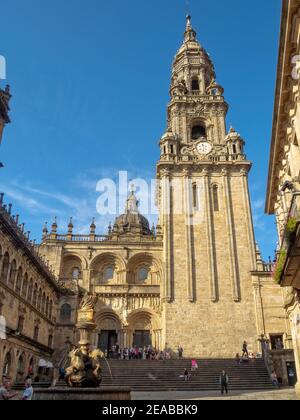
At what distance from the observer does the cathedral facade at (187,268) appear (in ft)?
115

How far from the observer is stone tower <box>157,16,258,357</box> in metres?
34.9

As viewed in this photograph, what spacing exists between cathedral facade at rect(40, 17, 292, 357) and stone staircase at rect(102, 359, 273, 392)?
533 centimetres

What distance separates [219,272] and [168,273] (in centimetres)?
498

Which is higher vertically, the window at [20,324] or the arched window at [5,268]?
the arched window at [5,268]

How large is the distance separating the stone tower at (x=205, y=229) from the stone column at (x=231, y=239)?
0.24 ft

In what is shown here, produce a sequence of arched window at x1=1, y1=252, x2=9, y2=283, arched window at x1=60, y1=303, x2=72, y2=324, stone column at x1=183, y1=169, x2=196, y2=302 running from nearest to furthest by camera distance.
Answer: arched window at x1=1, y1=252, x2=9, y2=283 → stone column at x1=183, y1=169, x2=196, y2=302 → arched window at x1=60, y1=303, x2=72, y2=324

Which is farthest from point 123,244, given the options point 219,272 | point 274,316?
point 274,316

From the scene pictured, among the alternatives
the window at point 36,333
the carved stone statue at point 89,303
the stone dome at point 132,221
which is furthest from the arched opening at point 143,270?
the carved stone statue at point 89,303

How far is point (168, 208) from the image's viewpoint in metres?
39.5

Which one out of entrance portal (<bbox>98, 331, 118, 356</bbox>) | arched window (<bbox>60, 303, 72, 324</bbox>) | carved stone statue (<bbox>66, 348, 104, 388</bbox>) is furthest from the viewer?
arched window (<bbox>60, 303, 72, 324</bbox>)

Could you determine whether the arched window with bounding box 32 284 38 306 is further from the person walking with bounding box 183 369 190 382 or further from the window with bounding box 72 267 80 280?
the person walking with bounding box 183 369 190 382

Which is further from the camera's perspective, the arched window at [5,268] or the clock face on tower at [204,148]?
the clock face on tower at [204,148]

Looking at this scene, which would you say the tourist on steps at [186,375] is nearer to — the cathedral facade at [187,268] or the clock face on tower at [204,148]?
the cathedral facade at [187,268]

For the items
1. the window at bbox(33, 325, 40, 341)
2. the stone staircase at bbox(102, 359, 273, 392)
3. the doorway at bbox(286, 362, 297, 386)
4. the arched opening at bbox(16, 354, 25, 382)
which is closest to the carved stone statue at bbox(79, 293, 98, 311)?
the stone staircase at bbox(102, 359, 273, 392)
